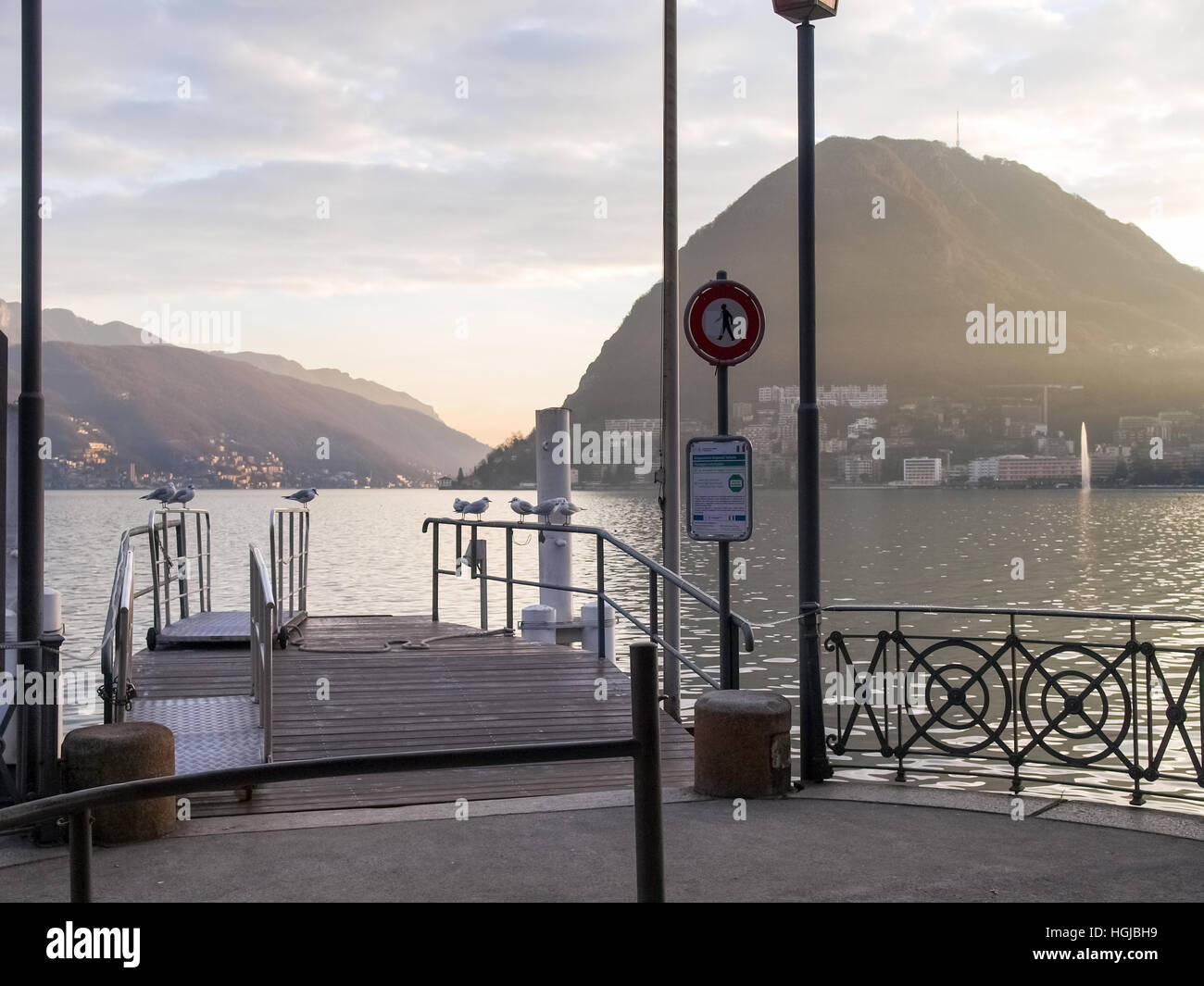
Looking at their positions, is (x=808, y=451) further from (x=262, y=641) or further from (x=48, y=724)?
(x=48, y=724)

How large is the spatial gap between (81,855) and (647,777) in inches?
65.0

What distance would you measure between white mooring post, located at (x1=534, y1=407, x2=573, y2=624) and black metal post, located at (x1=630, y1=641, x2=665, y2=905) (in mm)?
11701

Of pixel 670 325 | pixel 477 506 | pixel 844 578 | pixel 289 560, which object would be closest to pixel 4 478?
pixel 289 560

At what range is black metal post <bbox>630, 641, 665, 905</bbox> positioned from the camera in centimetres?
396

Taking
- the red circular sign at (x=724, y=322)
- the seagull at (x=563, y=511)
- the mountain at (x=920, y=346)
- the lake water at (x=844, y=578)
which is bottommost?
the lake water at (x=844, y=578)

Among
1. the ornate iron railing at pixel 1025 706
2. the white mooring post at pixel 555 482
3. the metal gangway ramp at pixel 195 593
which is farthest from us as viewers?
the white mooring post at pixel 555 482

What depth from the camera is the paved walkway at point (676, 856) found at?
5625mm

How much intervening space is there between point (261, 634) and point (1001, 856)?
4747 mm

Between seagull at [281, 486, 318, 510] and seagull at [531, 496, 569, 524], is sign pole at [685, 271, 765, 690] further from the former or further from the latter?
seagull at [281, 486, 318, 510]

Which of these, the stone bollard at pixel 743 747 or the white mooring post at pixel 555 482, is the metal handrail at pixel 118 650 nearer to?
the stone bollard at pixel 743 747

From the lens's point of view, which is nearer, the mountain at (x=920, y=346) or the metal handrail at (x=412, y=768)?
the metal handrail at (x=412, y=768)

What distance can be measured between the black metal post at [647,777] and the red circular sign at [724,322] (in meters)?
4.35

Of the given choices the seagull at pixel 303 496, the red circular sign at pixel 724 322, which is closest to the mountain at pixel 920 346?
the seagull at pixel 303 496
